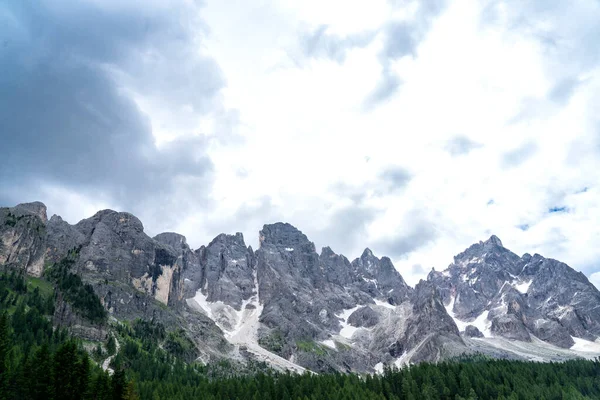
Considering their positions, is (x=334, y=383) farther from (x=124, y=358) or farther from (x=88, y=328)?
(x=88, y=328)

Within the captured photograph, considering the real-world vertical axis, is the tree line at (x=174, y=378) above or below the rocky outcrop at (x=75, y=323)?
below

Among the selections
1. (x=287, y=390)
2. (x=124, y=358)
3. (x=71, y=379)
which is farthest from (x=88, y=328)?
(x=71, y=379)

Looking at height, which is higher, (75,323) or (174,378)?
(75,323)

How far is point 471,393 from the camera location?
5054 inches

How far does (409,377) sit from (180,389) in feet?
252

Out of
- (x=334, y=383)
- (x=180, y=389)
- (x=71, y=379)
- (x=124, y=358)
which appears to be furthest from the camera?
(x=124, y=358)

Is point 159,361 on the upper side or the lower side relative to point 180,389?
upper

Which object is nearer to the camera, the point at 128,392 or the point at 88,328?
the point at 128,392

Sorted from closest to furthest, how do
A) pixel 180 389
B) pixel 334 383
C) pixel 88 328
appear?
pixel 180 389 → pixel 334 383 → pixel 88 328

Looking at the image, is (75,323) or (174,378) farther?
(75,323)

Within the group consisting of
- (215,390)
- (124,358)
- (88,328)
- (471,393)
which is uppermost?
(88,328)

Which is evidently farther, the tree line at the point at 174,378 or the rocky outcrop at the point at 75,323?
the rocky outcrop at the point at 75,323

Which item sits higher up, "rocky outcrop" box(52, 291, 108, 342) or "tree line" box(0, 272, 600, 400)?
"rocky outcrop" box(52, 291, 108, 342)

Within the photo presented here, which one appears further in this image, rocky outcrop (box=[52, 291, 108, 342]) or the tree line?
rocky outcrop (box=[52, 291, 108, 342])
